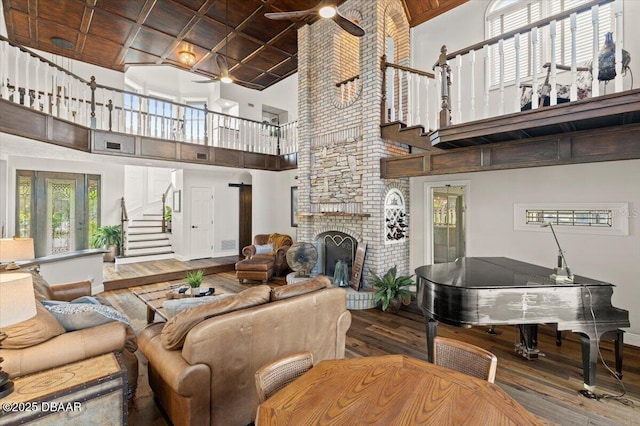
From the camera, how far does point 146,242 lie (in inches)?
323

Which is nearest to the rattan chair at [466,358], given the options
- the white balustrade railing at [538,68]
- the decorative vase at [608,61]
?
the white balustrade railing at [538,68]

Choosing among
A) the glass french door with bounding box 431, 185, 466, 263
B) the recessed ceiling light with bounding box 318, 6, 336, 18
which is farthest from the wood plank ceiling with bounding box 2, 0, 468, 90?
the glass french door with bounding box 431, 185, 466, 263

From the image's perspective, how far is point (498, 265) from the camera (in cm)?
324

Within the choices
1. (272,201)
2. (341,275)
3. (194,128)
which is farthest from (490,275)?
(194,128)

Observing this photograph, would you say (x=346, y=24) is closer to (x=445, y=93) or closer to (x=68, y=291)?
(x=445, y=93)

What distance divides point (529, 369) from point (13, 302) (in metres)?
3.92

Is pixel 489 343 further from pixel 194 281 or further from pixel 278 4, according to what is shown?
pixel 278 4

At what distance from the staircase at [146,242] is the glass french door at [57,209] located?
0.90 metres

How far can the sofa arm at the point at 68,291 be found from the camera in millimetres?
3452

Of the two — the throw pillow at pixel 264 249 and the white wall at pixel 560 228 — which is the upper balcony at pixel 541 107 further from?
the throw pillow at pixel 264 249

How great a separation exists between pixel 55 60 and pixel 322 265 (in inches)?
306

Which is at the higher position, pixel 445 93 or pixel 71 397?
pixel 445 93

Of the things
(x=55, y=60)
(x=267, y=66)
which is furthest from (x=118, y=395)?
(x=55, y=60)

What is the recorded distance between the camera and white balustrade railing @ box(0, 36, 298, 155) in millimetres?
4094
